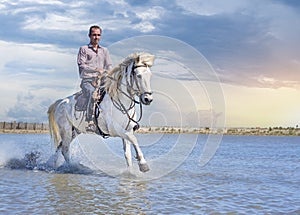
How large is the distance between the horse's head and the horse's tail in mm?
4087

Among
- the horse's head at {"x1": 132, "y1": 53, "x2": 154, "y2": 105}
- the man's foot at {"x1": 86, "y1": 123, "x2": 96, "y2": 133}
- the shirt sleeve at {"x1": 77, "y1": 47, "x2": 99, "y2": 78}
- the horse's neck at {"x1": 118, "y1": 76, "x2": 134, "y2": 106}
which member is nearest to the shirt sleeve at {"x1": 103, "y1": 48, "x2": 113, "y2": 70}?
the shirt sleeve at {"x1": 77, "y1": 47, "x2": 99, "y2": 78}

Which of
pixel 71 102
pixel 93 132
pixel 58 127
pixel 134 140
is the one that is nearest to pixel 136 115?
pixel 134 140

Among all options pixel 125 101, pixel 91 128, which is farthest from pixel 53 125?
pixel 125 101

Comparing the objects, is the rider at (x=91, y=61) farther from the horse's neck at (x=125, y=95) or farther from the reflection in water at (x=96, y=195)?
the reflection in water at (x=96, y=195)

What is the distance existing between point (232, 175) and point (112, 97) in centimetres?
402

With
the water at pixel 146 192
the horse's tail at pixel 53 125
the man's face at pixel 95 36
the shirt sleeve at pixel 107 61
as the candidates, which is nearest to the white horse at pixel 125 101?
the shirt sleeve at pixel 107 61

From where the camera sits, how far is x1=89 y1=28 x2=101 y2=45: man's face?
9.80 m

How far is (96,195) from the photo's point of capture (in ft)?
24.8

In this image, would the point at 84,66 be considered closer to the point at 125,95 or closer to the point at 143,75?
the point at 125,95

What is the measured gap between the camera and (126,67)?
865 cm

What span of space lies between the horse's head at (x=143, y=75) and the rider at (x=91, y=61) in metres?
1.73

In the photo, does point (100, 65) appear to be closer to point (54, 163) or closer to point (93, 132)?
point (93, 132)

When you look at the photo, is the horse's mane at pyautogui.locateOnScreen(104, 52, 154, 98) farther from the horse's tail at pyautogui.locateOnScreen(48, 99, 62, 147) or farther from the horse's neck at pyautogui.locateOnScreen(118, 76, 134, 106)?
the horse's tail at pyautogui.locateOnScreen(48, 99, 62, 147)

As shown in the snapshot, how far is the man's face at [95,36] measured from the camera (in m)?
9.80
